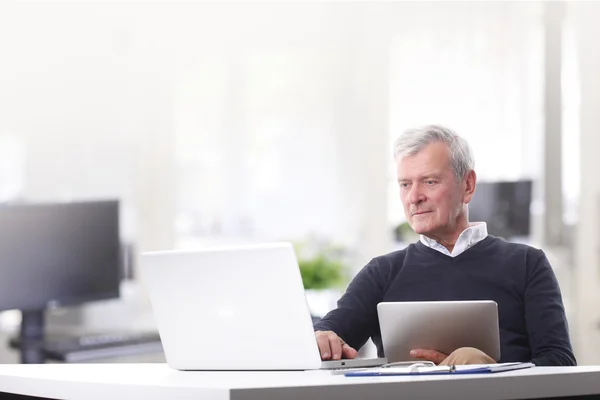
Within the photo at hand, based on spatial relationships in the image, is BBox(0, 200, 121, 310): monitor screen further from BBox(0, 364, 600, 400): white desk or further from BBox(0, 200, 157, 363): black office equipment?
BBox(0, 364, 600, 400): white desk

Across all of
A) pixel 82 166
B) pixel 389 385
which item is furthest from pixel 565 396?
pixel 82 166

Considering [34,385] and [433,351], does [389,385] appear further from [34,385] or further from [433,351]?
[34,385]

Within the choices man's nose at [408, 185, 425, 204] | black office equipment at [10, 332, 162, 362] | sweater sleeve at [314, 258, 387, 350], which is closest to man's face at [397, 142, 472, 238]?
man's nose at [408, 185, 425, 204]

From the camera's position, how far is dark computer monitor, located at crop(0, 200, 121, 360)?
13.0ft

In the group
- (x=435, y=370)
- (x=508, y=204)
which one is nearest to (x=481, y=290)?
(x=435, y=370)

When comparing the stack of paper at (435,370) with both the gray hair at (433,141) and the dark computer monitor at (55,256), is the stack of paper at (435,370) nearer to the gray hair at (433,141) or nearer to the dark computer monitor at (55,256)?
the gray hair at (433,141)

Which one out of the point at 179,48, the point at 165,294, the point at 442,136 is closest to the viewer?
the point at 165,294

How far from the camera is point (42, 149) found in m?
4.85

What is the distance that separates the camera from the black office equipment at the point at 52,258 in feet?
13.0

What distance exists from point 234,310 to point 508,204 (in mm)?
4043

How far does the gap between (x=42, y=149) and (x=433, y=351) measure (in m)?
3.10

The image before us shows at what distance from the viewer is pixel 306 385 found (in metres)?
1.66

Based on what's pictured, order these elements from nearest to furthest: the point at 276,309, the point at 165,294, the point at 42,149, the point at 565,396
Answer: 1. the point at 565,396
2. the point at 276,309
3. the point at 165,294
4. the point at 42,149

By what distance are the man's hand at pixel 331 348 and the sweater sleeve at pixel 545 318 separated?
0.42 meters
